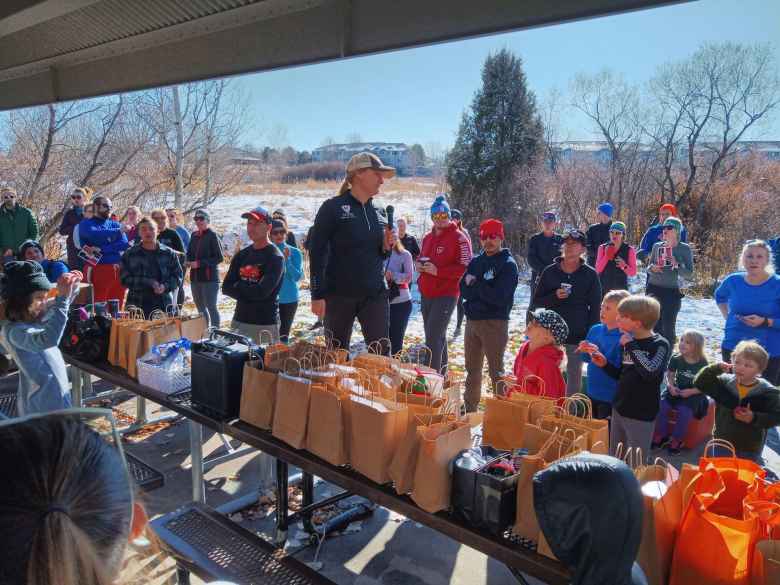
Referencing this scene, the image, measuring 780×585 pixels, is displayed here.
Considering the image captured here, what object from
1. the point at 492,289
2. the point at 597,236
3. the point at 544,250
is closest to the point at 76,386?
the point at 492,289

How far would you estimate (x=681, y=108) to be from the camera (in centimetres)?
1449

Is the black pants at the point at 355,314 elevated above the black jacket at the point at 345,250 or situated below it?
below

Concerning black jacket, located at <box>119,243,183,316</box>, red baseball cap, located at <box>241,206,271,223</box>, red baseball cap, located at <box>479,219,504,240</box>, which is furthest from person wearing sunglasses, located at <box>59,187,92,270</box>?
red baseball cap, located at <box>479,219,504,240</box>

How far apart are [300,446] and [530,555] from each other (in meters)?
1.09

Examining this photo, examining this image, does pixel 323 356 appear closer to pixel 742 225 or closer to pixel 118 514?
pixel 118 514

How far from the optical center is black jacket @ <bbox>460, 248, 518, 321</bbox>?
14.6 feet

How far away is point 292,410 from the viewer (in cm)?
248

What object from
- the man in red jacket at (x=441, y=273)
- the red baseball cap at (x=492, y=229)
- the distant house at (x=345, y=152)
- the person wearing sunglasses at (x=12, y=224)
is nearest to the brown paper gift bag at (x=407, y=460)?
the red baseball cap at (x=492, y=229)

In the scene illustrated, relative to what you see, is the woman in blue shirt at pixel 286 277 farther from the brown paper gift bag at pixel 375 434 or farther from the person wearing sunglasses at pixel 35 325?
the brown paper gift bag at pixel 375 434

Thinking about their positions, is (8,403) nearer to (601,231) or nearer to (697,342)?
(697,342)

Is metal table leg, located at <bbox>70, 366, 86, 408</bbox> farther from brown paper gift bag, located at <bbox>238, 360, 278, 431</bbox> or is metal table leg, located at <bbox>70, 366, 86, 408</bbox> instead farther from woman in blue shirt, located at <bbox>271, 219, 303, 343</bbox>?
brown paper gift bag, located at <bbox>238, 360, 278, 431</bbox>

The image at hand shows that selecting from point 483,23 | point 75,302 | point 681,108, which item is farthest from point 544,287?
point 681,108

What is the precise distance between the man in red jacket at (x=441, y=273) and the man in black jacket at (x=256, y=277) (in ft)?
4.72

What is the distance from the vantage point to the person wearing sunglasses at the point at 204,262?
634 cm
